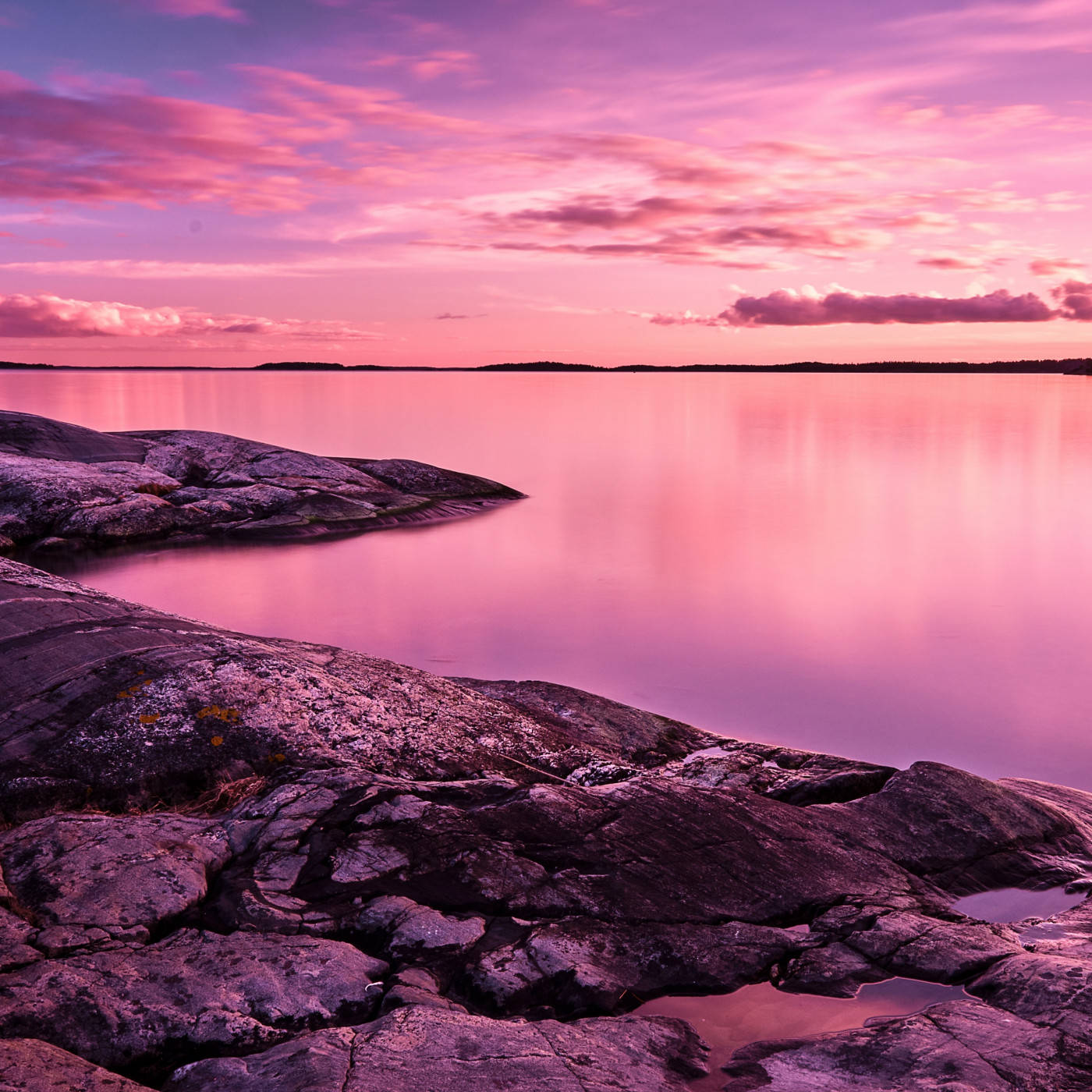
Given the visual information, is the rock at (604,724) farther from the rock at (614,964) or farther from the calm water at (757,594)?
the rock at (614,964)

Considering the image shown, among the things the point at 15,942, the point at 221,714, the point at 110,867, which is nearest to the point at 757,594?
the point at 221,714

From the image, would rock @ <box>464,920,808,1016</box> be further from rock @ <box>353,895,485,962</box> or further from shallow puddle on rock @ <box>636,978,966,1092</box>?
rock @ <box>353,895,485,962</box>

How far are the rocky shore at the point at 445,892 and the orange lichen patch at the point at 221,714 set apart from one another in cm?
8

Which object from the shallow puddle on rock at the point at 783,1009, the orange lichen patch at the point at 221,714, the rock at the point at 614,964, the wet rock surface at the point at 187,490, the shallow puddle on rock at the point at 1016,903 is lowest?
the shallow puddle on rock at the point at 1016,903

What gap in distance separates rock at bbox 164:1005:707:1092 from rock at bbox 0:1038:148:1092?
13.1 inches

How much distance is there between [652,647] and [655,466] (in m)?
30.1

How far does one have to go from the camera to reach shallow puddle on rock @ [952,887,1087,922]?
24.5 ft

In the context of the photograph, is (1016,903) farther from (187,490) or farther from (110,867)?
(187,490)

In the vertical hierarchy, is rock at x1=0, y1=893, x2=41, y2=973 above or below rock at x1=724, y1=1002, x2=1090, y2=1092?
above

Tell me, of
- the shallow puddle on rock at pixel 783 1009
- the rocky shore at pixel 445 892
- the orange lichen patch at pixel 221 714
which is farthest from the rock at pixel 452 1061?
the orange lichen patch at pixel 221 714

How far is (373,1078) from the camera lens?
4656 millimetres

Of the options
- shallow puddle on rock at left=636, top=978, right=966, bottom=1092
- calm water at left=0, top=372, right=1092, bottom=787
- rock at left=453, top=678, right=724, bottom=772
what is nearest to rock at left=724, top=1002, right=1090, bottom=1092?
shallow puddle on rock at left=636, top=978, right=966, bottom=1092

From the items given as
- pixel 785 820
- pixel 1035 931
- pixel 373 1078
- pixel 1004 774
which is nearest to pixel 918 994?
pixel 1035 931

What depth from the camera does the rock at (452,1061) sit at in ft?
15.4
